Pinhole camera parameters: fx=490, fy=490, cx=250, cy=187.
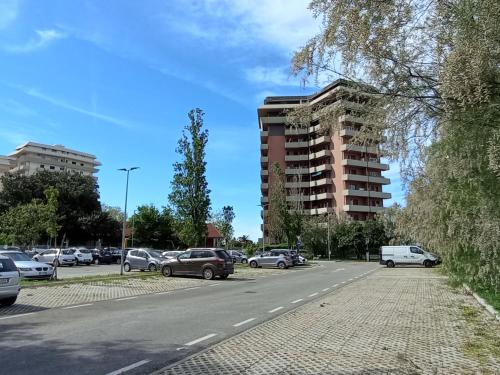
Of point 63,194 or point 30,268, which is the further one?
point 63,194

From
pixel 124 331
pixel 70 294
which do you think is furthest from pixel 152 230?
pixel 124 331

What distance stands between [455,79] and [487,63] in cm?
49

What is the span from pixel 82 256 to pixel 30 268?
27.4 metres

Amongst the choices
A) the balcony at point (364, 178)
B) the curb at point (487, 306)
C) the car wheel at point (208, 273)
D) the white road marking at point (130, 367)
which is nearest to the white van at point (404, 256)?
the car wheel at point (208, 273)

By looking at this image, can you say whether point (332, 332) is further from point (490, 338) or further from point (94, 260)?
point (94, 260)

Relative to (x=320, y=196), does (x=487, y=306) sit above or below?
below

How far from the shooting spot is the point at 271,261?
44.7 meters

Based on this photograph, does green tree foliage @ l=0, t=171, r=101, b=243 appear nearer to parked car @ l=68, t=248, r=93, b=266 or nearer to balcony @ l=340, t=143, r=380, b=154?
parked car @ l=68, t=248, r=93, b=266

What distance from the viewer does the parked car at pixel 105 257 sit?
176ft

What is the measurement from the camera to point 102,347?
8250 mm

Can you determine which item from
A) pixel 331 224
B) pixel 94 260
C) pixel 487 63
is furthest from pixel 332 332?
pixel 331 224

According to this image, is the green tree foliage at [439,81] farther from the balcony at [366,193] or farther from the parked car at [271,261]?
the balcony at [366,193]

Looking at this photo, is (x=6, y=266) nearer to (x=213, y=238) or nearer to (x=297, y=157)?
(x=213, y=238)

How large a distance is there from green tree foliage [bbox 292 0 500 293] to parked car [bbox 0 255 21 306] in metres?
11.1
